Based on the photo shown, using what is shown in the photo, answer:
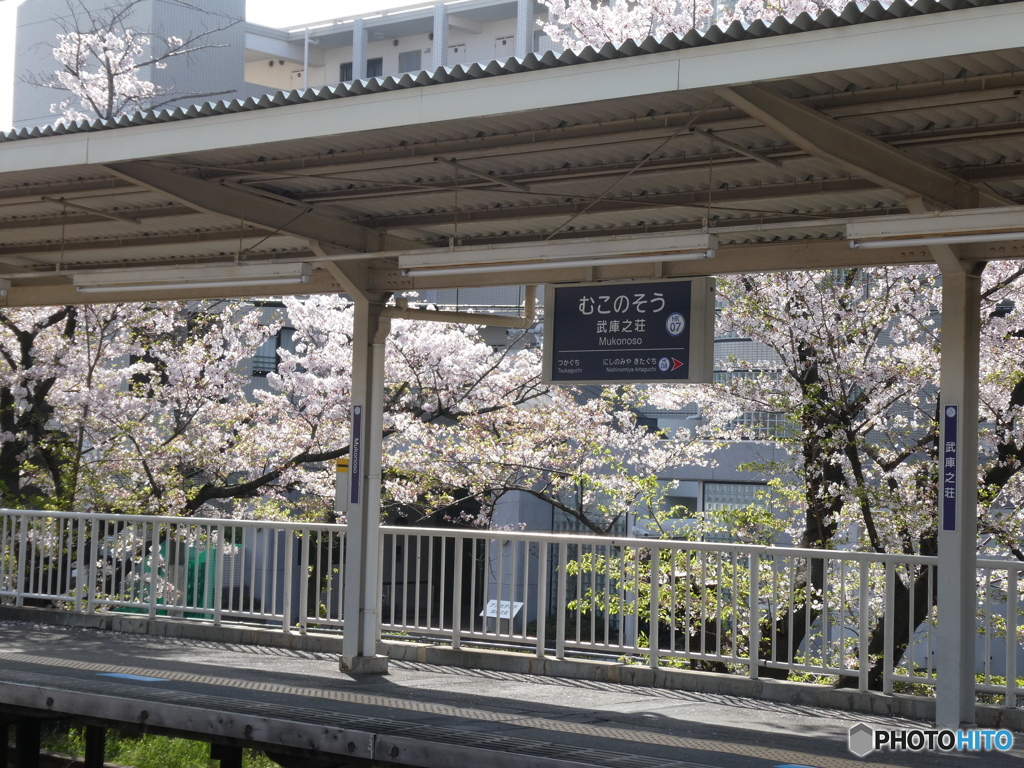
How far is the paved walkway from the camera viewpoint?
5.87 meters

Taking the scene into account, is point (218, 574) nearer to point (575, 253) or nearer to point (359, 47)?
point (575, 253)

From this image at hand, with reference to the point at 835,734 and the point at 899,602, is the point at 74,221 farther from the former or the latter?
the point at 899,602

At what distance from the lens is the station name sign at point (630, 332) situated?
25.9 ft

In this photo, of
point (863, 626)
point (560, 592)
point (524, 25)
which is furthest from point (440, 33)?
A: point (863, 626)

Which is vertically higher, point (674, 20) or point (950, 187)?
point (674, 20)

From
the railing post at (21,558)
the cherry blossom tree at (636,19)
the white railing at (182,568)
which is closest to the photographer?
the white railing at (182,568)

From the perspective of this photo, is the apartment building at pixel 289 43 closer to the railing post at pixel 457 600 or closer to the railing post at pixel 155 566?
the railing post at pixel 155 566

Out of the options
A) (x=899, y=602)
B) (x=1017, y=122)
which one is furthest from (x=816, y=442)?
(x=1017, y=122)

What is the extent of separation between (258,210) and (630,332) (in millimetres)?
Answer: 2986

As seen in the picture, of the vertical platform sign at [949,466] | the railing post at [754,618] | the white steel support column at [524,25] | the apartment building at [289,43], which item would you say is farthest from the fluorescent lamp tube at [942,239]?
the white steel support column at [524,25]

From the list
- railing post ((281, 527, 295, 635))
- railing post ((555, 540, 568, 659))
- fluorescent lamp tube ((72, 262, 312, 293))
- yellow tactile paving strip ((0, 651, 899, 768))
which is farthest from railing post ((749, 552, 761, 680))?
railing post ((281, 527, 295, 635))

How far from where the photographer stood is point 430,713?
23.5ft

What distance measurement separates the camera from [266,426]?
1762 cm

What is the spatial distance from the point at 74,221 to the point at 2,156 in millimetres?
1997
